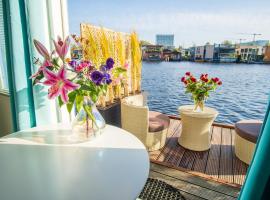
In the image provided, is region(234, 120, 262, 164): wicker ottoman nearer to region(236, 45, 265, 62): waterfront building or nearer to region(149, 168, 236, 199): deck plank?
region(149, 168, 236, 199): deck plank

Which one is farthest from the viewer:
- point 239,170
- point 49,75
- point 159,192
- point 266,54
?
point 266,54

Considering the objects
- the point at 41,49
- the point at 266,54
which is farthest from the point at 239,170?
the point at 266,54

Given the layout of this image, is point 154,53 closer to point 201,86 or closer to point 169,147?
point 201,86

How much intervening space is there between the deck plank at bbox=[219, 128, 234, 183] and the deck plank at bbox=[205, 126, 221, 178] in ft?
0.16

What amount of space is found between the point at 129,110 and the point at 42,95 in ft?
3.54

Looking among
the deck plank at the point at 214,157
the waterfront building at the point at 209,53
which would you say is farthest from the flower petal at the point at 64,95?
the waterfront building at the point at 209,53

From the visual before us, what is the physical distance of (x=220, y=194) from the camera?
1.62 m

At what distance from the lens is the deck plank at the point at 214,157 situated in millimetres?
2060

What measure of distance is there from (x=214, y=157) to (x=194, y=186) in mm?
811

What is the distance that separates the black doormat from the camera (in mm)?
1530

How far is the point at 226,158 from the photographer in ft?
7.70

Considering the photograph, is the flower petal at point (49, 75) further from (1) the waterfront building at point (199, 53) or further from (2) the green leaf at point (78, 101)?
(1) the waterfront building at point (199, 53)

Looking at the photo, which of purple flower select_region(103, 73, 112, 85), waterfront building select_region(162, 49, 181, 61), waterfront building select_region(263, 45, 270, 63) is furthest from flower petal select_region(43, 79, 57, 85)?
waterfront building select_region(162, 49, 181, 61)

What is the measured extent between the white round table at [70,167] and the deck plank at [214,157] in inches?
58.0
